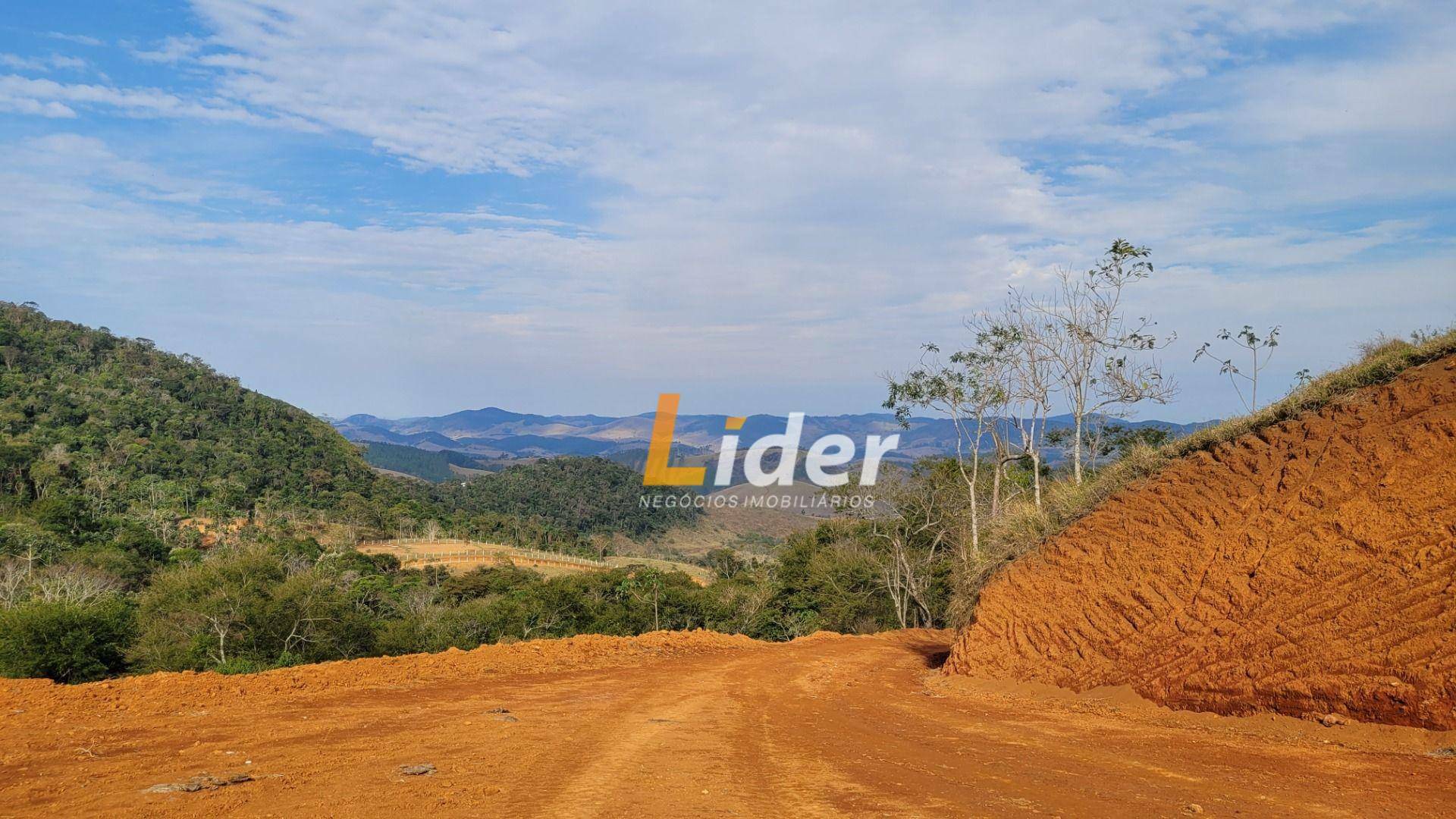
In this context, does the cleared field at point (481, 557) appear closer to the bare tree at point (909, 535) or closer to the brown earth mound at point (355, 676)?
the bare tree at point (909, 535)

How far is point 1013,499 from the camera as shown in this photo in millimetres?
25328

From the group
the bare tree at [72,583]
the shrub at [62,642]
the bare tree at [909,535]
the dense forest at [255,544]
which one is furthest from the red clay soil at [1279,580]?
the bare tree at [72,583]

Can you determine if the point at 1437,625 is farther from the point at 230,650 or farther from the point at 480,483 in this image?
the point at 480,483

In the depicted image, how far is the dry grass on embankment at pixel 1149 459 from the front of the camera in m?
9.09

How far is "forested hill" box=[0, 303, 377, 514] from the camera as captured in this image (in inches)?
2343

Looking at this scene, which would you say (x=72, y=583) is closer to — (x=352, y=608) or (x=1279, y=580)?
(x=352, y=608)

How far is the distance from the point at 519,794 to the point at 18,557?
43.1m

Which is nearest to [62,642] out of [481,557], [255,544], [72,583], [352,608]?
[352,608]

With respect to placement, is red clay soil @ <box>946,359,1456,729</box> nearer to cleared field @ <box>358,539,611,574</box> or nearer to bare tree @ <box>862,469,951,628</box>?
bare tree @ <box>862,469,951,628</box>

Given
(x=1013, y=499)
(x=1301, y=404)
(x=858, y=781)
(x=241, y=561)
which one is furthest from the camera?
(x=1013, y=499)

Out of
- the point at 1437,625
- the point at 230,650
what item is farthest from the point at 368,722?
the point at 230,650

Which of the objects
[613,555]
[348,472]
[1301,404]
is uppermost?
[1301,404]

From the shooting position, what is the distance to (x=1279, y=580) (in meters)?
7.80

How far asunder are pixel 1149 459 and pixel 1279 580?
351 cm
